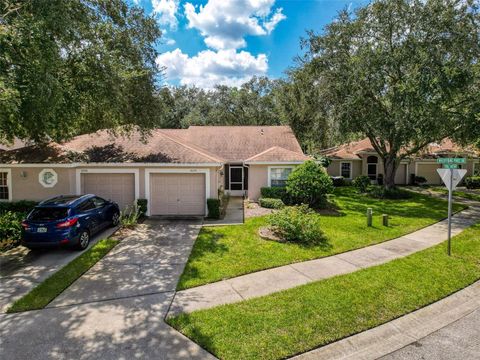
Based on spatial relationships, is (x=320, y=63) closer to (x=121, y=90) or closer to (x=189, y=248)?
(x=121, y=90)

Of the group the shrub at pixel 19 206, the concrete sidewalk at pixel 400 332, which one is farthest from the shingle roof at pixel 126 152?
the concrete sidewalk at pixel 400 332

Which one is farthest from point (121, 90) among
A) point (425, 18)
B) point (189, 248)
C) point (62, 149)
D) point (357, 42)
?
point (425, 18)

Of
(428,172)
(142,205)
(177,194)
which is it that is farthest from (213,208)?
(428,172)

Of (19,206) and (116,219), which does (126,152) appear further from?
(19,206)

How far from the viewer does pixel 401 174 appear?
28344 millimetres

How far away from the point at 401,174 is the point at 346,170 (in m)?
5.34

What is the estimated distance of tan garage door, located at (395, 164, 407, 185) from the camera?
1111 inches

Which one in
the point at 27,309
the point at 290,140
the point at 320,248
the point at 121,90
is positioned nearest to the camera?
the point at 27,309

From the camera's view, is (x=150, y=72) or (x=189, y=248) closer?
(x=189, y=248)

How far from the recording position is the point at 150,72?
13383 mm

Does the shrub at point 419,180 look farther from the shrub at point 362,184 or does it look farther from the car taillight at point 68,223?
the car taillight at point 68,223

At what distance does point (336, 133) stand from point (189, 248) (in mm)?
14612

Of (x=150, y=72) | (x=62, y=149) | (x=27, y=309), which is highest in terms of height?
(x=150, y=72)

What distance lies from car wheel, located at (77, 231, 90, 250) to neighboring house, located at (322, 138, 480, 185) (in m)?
24.1
